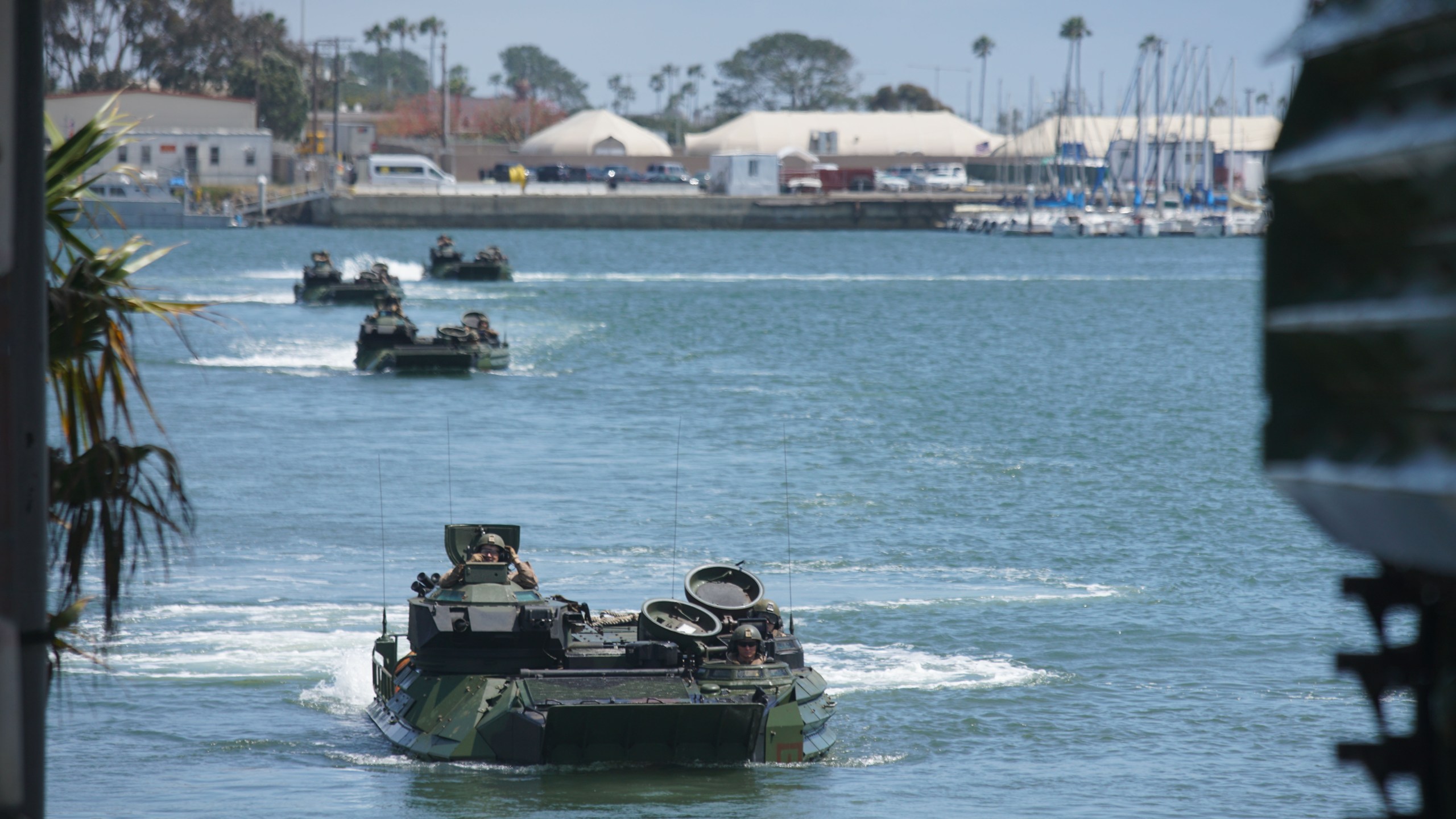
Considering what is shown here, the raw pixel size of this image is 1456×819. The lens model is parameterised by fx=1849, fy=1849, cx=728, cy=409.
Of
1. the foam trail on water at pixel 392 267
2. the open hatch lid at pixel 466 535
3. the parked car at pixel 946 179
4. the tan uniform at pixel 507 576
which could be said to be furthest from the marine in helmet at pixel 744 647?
the parked car at pixel 946 179

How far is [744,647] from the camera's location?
2200 cm

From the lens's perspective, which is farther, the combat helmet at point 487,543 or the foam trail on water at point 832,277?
the foam trail on water at point 832,277

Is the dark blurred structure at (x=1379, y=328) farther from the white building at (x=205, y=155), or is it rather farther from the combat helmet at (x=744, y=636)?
the white building at (x=205, y=155)

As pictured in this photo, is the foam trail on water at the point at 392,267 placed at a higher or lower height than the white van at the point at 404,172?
lower

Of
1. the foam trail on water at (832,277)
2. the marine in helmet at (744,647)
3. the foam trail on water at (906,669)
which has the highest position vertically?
the foam trail on water at (832,277)

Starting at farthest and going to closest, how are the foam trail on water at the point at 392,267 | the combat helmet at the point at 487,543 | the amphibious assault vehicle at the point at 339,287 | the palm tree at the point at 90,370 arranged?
the foam trail on water at the point at 392,267 → the amphibious assault vehicle at the point at 339,287 → the combat helmet at the point at 487,543 → the palm tree at the point at 90,370

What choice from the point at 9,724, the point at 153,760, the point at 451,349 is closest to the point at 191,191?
the point at 451,349

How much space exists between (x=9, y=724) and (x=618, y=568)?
28.6m

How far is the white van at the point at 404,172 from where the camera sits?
167875 mm

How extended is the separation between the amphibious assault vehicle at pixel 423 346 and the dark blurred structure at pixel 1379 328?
60.2 m

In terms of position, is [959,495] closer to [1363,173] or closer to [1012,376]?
[1012,376]

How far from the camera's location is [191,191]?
6284 inches

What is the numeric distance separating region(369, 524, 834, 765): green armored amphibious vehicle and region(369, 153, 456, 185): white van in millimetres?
148733

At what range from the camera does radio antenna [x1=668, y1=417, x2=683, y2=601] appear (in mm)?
32925
